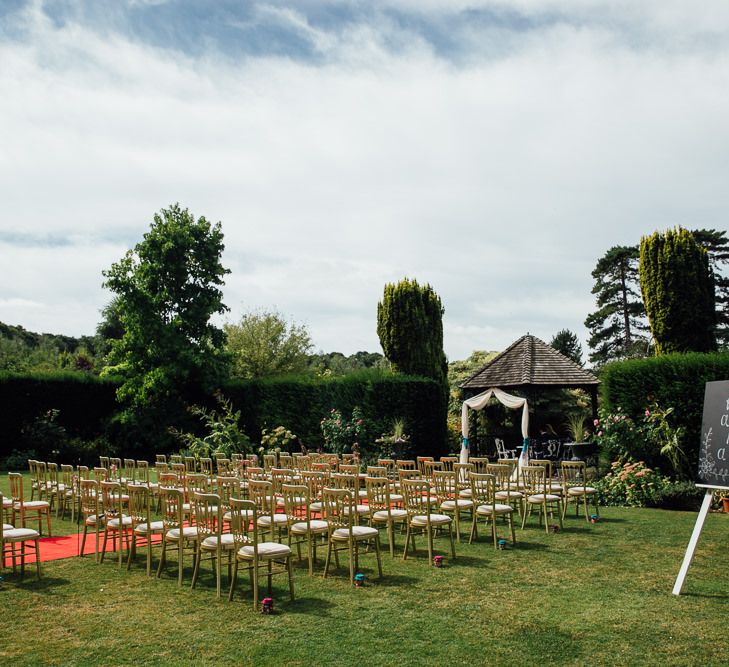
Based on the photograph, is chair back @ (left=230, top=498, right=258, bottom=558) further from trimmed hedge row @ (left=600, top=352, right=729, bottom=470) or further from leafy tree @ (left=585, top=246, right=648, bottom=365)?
leafy tree @ (left=585, top=246, right=648, bottom=365)

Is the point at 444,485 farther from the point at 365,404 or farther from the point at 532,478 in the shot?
the point at 365,404

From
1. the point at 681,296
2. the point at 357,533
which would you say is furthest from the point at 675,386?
the point at 357,533

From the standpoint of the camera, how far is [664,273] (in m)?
15.0

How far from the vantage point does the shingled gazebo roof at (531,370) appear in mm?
18812

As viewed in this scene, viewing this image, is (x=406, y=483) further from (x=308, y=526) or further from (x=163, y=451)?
(x=163, y=451)

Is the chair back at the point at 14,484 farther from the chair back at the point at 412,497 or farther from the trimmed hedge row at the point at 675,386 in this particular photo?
the trimmed hedge row at the point at 675,386

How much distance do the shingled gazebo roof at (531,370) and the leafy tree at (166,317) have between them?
930 centimetres

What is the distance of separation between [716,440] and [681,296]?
8.88 metres

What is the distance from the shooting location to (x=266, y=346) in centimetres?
3603

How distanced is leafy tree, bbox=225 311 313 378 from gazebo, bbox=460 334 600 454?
54.8 ft

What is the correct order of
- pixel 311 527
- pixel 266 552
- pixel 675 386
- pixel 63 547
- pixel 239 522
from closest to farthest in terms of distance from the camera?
pixel 266 552 < pixel 239 522 < pixel 311 527 < pixel 63 547 < pixel 675 386

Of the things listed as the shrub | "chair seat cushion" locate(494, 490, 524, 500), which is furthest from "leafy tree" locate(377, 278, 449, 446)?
"chair seat cushion" locate(494, 490, 524, 500)

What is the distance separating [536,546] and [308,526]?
327 cm

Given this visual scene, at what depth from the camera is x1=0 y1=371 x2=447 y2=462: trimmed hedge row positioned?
19.1 metres
